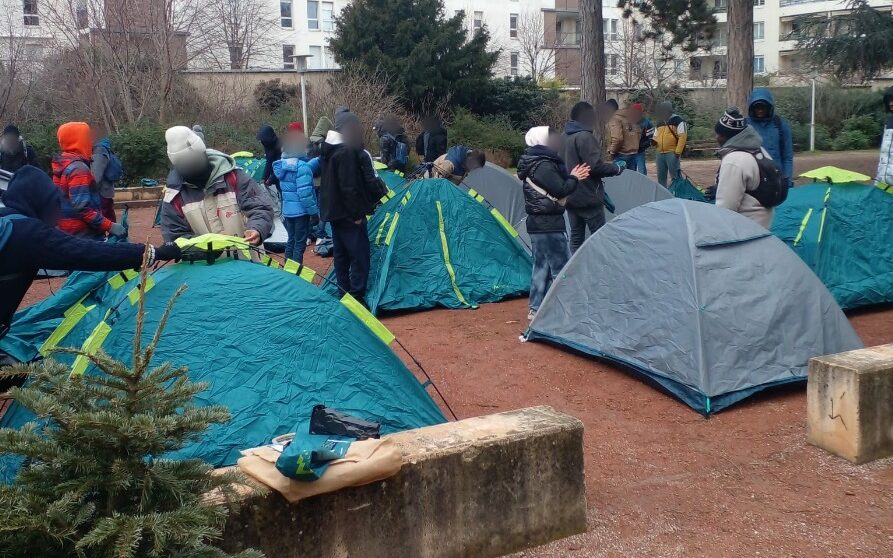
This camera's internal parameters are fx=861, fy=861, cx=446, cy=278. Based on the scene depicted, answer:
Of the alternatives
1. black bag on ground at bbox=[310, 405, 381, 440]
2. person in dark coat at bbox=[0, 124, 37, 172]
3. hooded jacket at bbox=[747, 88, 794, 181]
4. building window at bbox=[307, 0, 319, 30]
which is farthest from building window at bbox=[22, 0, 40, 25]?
black bag on ground at bbox=[310, 405, 381, 440]

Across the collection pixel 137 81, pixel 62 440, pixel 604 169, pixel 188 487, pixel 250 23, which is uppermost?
pixel 250 23

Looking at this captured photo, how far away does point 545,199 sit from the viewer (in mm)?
7172

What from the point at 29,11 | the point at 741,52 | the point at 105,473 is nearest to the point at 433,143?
the point at 741,52

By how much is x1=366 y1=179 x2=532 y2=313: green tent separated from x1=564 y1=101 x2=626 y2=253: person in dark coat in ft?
3.56

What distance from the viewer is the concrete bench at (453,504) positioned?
10.7ft

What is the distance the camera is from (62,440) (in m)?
2.46

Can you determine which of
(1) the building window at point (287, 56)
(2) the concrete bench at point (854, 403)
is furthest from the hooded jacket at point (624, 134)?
(1) the building window at point (287, 56)

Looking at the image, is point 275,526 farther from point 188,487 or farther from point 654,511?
point 654,511

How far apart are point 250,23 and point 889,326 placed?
38.8m

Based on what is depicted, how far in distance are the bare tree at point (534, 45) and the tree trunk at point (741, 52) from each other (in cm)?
3210

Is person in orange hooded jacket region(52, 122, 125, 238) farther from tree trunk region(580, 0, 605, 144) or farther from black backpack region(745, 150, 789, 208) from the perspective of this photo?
tree trunk region(580, 0, 605, 144)

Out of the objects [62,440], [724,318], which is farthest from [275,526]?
[724,318]

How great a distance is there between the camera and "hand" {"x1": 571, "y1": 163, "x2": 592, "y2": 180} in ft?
24.1

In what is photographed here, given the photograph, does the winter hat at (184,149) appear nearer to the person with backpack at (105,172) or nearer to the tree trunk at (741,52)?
the person with backpack at (105,172)
